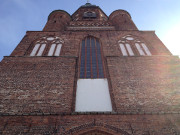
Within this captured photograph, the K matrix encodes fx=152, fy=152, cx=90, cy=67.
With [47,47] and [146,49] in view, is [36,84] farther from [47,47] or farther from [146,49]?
[146,49]

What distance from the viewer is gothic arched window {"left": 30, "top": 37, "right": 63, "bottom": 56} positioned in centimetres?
872

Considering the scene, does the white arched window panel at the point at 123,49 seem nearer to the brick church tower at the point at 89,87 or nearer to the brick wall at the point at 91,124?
the brick church tower at the point at 89,87

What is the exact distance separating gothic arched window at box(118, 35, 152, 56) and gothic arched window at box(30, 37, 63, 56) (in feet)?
12.7

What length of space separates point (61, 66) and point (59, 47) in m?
2.30

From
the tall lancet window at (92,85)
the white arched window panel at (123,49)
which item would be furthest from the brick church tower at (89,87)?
the white arched window panel at (123,49)

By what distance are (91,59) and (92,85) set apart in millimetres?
2214

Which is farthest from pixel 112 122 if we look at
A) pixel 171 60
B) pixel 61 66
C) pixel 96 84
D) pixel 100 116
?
pixel 171 60

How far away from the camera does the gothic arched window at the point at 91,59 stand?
7.22 meters

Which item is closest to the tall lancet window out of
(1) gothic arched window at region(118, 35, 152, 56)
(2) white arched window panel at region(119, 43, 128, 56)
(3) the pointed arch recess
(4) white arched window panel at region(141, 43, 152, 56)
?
(3) the pointed arch recess

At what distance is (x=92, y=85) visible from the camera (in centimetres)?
645

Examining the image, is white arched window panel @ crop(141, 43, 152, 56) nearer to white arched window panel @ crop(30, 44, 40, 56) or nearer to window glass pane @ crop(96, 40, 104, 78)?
window glass pane @ crop(96, 40, 104, 78)

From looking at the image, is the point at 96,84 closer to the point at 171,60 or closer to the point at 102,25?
the point at 171,60

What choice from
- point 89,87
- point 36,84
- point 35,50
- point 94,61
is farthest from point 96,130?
point 35,50

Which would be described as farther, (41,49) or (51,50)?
(41,49)
